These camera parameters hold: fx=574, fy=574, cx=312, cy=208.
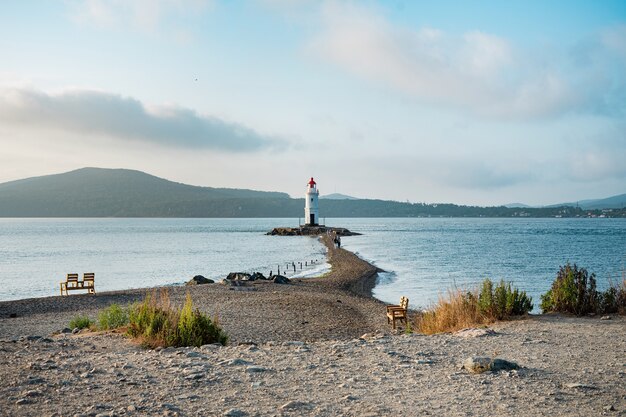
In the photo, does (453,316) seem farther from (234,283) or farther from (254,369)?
(234,283)

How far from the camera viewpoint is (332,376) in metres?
8.12

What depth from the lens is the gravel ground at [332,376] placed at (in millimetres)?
6723

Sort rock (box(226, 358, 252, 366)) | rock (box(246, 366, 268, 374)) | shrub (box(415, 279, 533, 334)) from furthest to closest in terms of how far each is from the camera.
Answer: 1. shrub (box(415, 279, 533, 334))
2. rock (box(226, 358, 252, 366))
3. rock (box(246, 366, 268, 374))

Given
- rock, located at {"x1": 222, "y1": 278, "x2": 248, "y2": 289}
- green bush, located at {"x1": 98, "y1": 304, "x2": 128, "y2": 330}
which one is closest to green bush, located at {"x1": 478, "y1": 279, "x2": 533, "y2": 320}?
green bush, located at {"x1": 98, "y1": 304, "x2": 128, "y2": 330}

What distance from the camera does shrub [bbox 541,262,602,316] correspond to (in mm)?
14266

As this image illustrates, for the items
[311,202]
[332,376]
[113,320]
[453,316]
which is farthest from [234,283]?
[311,202]

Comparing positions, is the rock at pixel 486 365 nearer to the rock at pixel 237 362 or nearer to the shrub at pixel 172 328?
the rock at pixel 237 362

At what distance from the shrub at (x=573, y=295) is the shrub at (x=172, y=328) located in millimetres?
8667

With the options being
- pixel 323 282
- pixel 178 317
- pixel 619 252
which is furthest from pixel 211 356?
pixel 619 252

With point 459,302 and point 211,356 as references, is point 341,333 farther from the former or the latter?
point 211,356

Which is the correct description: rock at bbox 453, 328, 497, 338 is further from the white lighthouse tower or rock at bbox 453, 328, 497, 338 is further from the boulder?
the white lighthouse tower

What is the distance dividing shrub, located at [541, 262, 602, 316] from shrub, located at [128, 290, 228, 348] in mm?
8667

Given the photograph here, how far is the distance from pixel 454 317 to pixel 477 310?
1.96 feet

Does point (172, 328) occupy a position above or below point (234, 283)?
above
